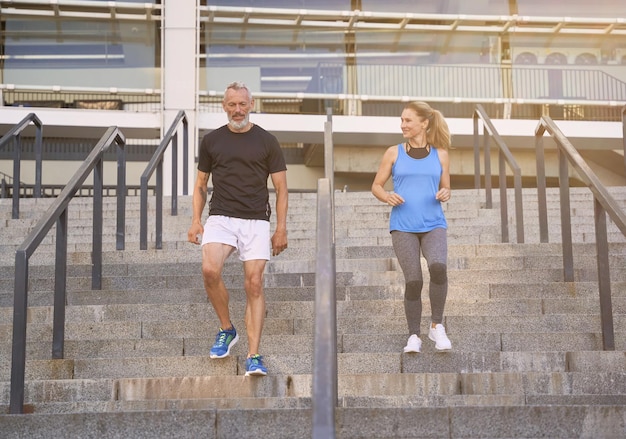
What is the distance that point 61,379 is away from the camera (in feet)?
17.1

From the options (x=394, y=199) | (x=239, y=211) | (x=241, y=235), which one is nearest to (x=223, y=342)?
(x=241, y=235)

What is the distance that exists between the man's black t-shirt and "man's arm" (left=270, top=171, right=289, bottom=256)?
0.04m

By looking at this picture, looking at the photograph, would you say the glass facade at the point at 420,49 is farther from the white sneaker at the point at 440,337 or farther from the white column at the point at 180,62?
the white sneaker at the point at 440,337

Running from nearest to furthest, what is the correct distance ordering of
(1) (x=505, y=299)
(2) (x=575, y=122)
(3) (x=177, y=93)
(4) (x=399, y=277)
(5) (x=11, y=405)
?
(5) (x=11, y=405) → (1) (x=505, y=299) → (4) (x=399, y=277) → (3) (x=177, y=93) → (2) (x=575, y=122)

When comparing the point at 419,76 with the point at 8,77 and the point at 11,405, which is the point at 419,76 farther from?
the point at 11,405

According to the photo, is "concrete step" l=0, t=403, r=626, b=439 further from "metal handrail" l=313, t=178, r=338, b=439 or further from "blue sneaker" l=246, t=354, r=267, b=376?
"blue sneaker" l=246, t=354, r=267, b=376

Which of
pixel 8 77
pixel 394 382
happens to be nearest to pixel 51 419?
pixel 394 382

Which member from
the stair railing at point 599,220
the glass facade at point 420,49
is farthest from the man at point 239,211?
the glass facade at point 420,49

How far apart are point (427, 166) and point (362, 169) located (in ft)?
39.9

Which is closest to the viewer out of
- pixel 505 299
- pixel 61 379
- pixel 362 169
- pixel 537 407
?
pixel 537 407

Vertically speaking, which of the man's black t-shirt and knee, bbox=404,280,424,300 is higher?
the man's black t-shirt

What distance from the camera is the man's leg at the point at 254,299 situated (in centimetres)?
520

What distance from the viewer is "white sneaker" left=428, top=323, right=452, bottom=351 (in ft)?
17.4

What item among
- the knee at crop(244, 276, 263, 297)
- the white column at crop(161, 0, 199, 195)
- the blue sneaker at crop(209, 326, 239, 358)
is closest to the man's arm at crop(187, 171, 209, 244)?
the knee at crop(244, 276, 263, 297)
